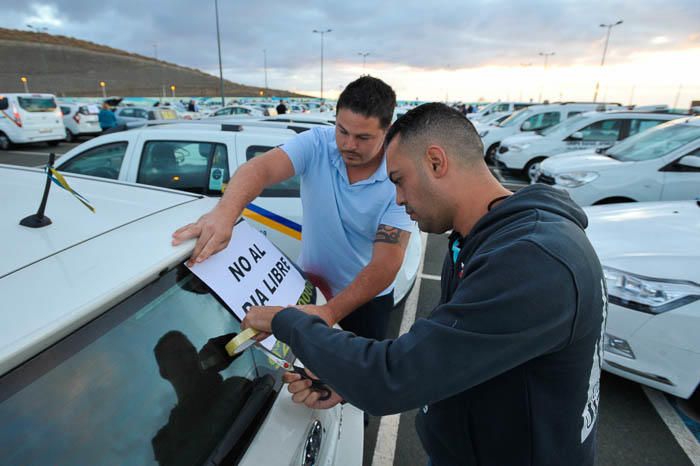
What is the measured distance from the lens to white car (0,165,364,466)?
79cm

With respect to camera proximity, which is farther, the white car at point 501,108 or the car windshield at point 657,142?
the white car at point 501,108

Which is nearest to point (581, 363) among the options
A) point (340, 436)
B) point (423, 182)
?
point (423, 182)

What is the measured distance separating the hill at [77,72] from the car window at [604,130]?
6087cm

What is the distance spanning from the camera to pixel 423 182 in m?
1.11

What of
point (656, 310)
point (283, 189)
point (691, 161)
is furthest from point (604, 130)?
point (283, 189)

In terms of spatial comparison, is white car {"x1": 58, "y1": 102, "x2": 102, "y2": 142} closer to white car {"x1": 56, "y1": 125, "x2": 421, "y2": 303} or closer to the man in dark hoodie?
white car {"x1": 56, "y1": 125, "x2": 421, "y2": 303}

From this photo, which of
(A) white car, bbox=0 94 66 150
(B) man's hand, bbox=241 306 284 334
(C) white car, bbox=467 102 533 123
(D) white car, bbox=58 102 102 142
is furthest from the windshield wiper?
(C) white car, bbox=467 102 533 123

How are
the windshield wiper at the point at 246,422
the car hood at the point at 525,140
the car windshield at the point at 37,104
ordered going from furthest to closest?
the car windshield at the point at 37,104
the car hood at the point at 525,140
the windshield wiper at the point at 246,422

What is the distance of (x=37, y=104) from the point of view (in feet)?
44.4

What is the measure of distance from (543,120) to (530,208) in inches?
487

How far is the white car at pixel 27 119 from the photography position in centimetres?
1290

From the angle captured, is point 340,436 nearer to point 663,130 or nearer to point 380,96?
point 380,96

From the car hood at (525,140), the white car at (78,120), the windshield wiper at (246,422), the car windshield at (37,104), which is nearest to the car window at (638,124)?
the car hood at (525,140)

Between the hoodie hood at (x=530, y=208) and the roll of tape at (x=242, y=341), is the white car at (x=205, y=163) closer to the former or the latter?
the roll of tape at (x=242, y=341)
